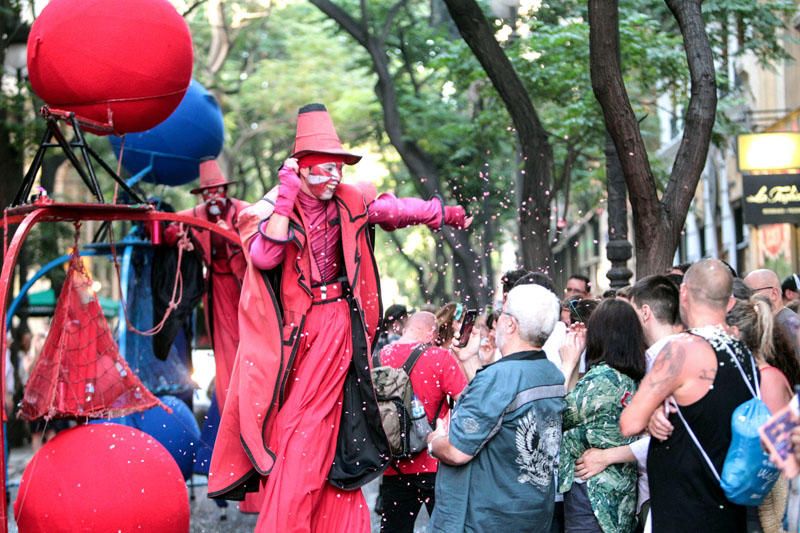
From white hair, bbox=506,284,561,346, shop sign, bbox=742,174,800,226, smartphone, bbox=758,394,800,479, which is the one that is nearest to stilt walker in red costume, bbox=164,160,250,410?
white hair, bbox=506,284,561,346

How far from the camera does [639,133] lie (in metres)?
10.2

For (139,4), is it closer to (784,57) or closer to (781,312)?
(781,312)

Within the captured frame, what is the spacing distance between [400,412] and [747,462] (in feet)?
9.43

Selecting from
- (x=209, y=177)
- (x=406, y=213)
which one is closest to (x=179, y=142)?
(x=209, y=177)

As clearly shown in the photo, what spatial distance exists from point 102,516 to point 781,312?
4026 mm

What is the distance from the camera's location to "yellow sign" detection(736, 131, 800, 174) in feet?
66.8

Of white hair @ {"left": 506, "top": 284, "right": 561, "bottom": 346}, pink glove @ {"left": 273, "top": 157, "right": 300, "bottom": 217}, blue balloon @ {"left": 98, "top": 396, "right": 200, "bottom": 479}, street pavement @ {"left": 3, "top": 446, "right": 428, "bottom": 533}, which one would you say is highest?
pink glove @ {"left": 273, "top": 157, "right": 300, "bottom": 217}

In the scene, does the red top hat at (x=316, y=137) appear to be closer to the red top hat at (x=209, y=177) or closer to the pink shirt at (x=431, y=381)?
the pink shirt at (x=431, y=381)

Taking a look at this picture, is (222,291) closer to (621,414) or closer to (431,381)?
(431,381)

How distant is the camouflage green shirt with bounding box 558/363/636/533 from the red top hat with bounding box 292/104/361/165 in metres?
1.92

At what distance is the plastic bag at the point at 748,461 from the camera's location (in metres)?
5.19

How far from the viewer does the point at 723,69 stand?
20594 millimetres

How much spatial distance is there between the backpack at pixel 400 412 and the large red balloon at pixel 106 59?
8.40 ft

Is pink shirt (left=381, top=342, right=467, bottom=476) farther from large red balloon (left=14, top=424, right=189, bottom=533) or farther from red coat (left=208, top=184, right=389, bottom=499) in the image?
large red balloon (left=14, top=424, right=189, bottom=533)
